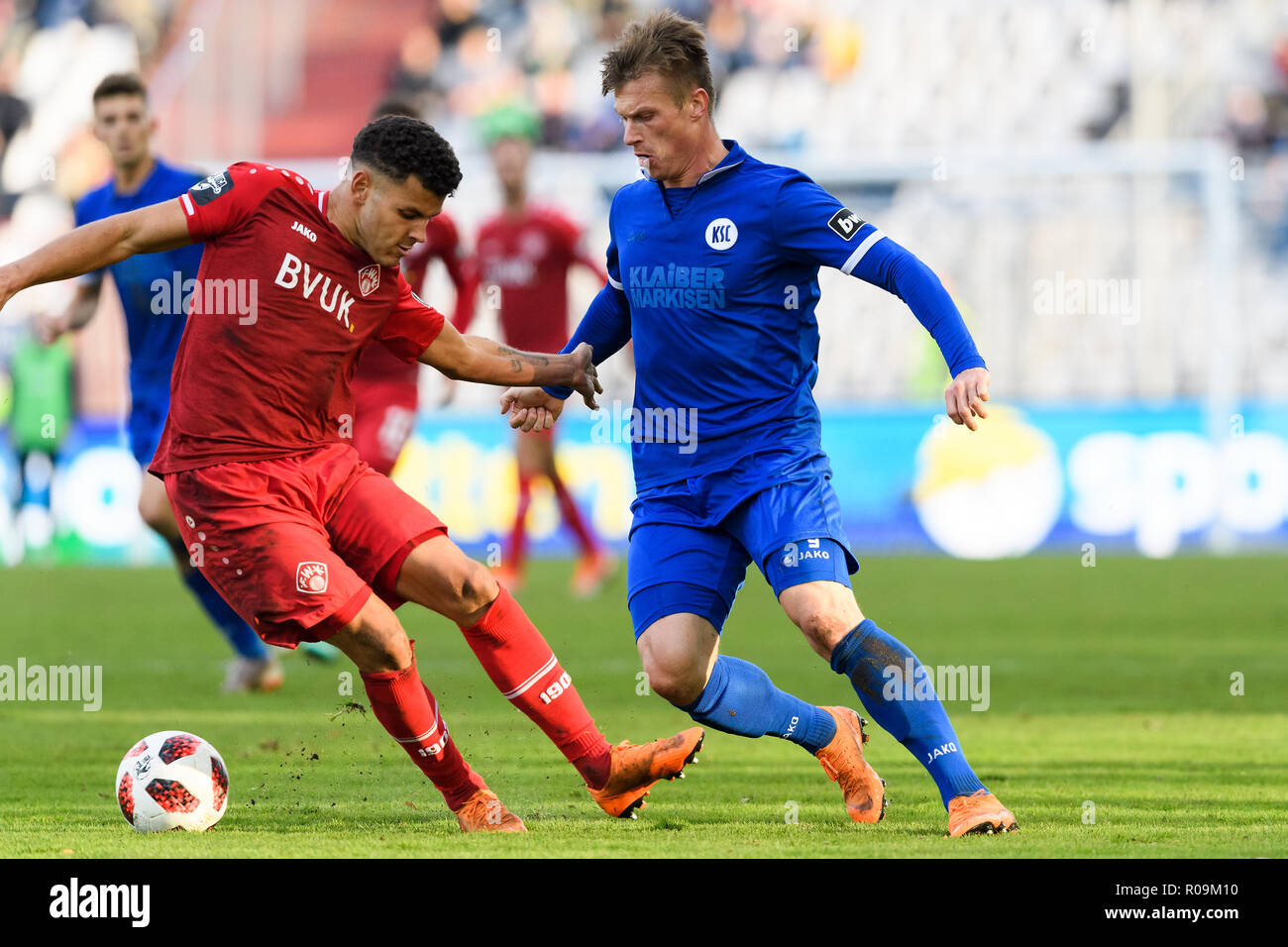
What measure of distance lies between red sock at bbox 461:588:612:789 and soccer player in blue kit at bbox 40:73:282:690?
9.87 ft

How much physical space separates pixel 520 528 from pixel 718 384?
7320mm

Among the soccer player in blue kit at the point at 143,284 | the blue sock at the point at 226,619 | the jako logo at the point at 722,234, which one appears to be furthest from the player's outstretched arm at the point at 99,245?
the blue sock at the point at 226,619

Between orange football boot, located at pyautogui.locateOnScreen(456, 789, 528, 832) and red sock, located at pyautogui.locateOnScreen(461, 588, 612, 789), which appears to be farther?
red sock, located at pyautogui.locateOnScreen(461, 588, 612, 789)

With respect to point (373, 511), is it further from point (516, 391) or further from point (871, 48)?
point (871, 48)

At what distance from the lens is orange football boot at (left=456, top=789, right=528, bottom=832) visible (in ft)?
14.6

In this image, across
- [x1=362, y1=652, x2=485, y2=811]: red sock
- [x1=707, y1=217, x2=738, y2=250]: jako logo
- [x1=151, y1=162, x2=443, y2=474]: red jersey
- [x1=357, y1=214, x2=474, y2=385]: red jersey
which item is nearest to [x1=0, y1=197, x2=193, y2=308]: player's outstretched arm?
[x1=151, y1=162, x2=443, y2=474]: red jersey

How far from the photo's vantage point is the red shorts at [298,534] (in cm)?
427

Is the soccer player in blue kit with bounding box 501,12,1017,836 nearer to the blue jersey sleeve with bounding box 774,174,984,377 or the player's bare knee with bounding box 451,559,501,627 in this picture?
the blue jersey sleeve with bounding box 774,174,984,377

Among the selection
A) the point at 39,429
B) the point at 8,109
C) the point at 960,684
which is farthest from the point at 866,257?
the point at 8,109

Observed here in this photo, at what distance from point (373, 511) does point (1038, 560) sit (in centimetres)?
1137

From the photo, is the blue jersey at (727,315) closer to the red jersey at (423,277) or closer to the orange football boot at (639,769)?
the orange football boot at (639,769)
